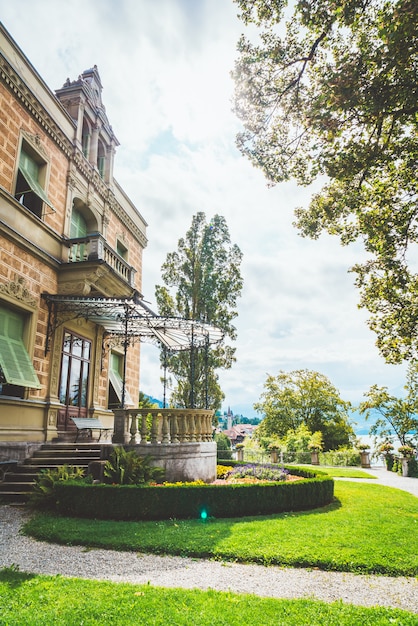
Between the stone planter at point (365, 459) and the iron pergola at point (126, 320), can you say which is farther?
the stone planter at point (365, 459)

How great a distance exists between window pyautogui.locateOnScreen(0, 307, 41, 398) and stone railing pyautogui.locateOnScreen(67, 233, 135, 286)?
2.85m

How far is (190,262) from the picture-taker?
21.5 m

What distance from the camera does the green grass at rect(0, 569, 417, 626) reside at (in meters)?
3.61

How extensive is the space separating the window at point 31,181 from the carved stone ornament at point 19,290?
97.8 inches

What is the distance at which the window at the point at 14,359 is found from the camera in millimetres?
9953

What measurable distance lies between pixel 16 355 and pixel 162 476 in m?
4.84

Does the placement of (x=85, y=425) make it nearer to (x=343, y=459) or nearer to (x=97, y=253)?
(x=97, y=253)

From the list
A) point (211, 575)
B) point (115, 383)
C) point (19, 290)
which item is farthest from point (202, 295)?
point (211, 575)

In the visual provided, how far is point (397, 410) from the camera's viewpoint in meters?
29.5

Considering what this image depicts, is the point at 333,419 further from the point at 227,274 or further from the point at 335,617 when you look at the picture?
the point at 335,617

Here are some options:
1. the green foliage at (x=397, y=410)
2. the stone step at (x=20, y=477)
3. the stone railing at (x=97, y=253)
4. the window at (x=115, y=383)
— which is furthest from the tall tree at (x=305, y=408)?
the stone step at (x=20, y=477)

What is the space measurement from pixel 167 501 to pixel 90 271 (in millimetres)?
7185

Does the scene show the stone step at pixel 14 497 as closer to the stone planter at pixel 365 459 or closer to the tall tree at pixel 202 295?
the tall tree at pixel 202 295

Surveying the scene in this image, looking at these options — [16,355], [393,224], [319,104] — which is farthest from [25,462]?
[393,224]
